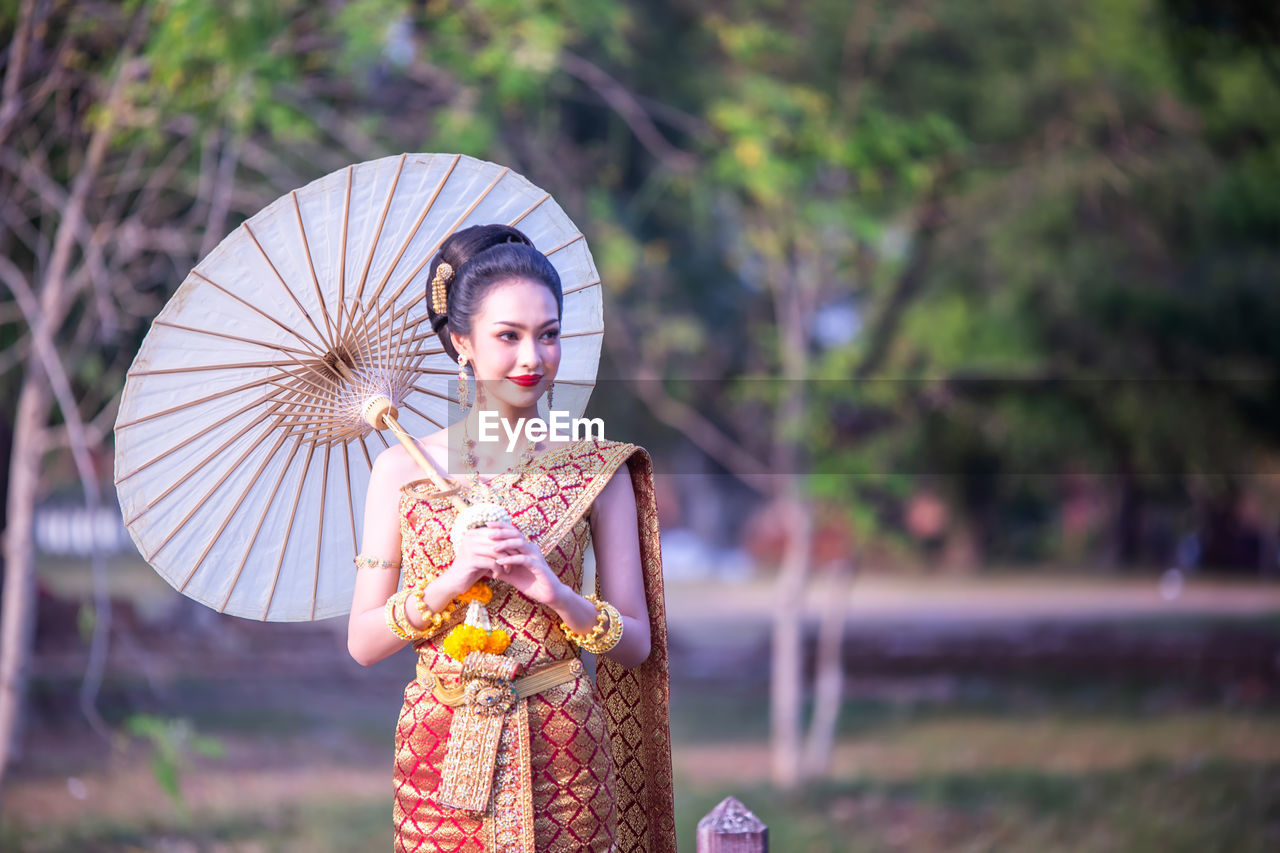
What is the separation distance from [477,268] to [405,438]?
0.93ft

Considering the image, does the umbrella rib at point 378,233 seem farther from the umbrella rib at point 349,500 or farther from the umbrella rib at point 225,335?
the umbrella rib at point 349,500

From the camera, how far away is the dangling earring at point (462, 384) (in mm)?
2018

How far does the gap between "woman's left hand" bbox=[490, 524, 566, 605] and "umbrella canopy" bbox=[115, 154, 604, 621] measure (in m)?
0.44

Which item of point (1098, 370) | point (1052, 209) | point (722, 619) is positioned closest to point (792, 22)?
point (1052, 209)

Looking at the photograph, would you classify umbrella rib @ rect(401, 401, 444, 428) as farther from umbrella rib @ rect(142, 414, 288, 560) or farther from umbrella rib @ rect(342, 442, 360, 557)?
umbrella rib @ rect(142, 414, 288, 560)

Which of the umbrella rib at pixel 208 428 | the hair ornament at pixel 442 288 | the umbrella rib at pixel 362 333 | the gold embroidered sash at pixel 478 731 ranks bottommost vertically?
the gold embroidered sash at pixel 478 731

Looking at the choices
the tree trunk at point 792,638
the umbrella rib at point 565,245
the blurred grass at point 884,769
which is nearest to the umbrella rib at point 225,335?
the umbrella rib at point 565,245

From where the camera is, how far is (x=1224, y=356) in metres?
10.2

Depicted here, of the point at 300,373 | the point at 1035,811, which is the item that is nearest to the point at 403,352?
the point at 300,373

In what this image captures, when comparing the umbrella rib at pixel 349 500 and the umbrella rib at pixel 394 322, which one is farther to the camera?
the umbrella rib at pixel 349 500

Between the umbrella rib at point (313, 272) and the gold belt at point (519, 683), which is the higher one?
the umbrella rib at point (313, 272)

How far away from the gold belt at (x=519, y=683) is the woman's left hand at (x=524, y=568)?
17 cm

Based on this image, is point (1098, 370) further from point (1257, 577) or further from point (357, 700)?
point (1257, 577)

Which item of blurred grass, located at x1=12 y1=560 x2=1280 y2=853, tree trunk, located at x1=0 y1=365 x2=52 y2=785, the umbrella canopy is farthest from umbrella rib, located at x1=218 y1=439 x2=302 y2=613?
blurred grass, located at x1=12 y1=560 x2=1280 y2=853
